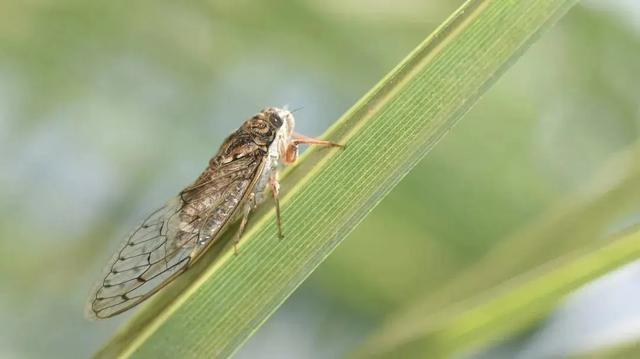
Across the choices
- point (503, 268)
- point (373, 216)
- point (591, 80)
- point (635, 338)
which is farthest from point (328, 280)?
point (591, 80)

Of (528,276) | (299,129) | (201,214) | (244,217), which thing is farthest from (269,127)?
(528,276)

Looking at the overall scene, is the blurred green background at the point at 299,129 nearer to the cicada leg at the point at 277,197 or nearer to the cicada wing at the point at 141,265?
the cicada wing at the point at 141,265

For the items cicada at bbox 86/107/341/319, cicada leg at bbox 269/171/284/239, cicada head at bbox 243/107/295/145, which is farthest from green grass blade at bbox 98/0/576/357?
cicada head at bbox 243/107/295/145

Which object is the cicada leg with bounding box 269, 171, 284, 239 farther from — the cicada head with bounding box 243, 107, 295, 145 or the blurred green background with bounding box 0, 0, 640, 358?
the blurred green background with bounding box 0, 0, 640, 358

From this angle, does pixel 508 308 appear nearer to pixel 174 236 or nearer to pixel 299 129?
pixel 174 236

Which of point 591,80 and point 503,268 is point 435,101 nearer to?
point 503,268

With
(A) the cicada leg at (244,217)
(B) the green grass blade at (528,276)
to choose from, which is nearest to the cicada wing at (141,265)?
(A) the cicada leg at (244,217)
